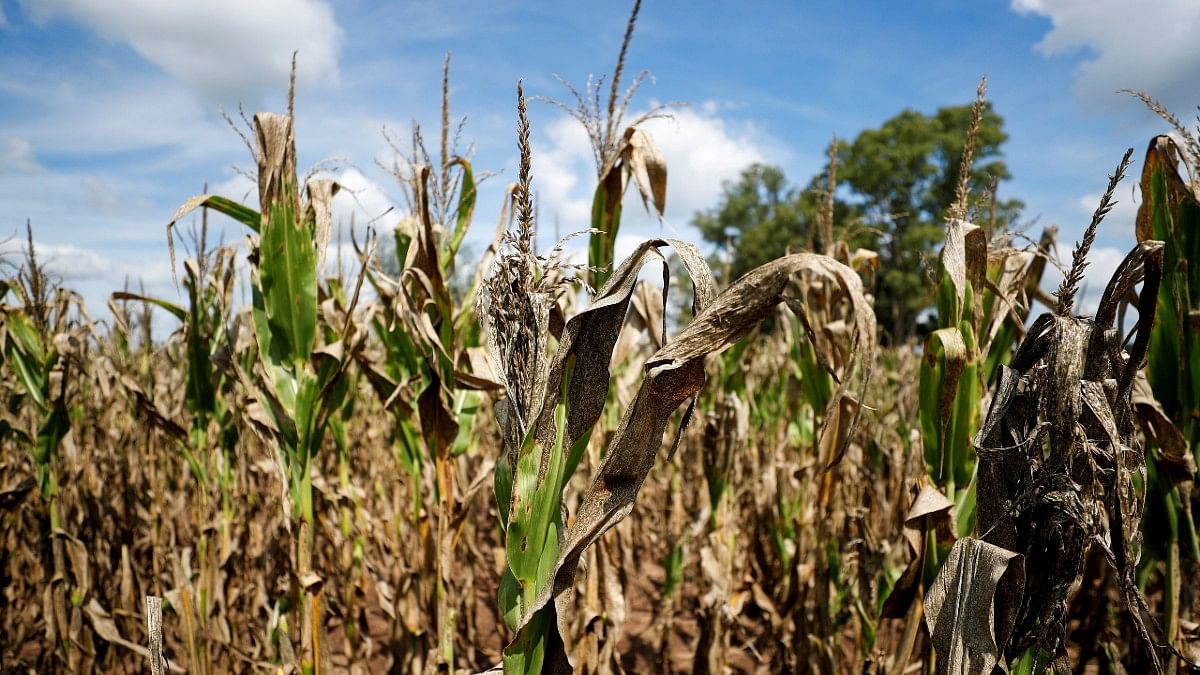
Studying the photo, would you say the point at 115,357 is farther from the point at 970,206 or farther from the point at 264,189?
A: the point at 970,206

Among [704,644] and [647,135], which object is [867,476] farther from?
[647,135]

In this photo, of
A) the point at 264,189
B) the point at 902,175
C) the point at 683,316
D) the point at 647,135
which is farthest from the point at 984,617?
the point at 902,175

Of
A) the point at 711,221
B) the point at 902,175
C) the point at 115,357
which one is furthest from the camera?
the point at 711,221

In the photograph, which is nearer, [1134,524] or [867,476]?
[1134,524]

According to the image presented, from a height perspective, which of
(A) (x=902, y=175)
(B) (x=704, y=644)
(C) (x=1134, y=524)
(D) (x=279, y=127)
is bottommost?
(B) (x=704, y=644)

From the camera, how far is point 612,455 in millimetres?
1247

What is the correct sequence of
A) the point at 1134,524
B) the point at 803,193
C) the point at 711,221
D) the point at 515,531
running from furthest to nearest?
1. the point at 711,221
2. the point at 803,193
3. the point at 1134,524
4. the point at 515,531

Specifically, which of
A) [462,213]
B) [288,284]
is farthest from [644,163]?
[288,284]

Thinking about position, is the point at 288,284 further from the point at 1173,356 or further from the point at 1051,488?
the point at 1173,356

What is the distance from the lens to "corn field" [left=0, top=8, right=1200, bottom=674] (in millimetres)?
1303

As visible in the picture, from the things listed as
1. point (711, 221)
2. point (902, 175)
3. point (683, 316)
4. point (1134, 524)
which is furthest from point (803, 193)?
point (1134, 524)

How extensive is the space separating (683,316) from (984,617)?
10292mm

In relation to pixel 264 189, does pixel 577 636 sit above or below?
below

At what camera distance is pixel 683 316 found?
11.6 meters
